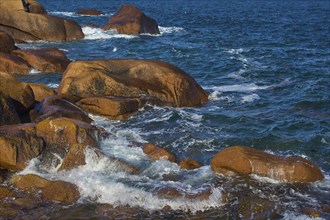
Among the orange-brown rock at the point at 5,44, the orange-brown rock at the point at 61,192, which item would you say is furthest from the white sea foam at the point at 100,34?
the orange-brown rock at the point at 61,192

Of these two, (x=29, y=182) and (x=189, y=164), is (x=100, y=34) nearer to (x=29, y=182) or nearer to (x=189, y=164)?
(x=189, y=164)

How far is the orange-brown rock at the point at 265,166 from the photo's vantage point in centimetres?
1391

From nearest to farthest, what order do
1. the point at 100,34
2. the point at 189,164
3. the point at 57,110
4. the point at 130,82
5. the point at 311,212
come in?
the point at 311,212
the point at 189,164
the point at 57,110
the point at 130,82
the point at 100,34

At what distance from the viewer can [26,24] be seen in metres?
35.3

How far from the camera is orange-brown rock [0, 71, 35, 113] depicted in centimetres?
1734

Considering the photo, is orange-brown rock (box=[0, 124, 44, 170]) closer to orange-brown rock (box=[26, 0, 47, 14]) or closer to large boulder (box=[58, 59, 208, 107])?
large boulder (box=[58, 59, 208, 107])

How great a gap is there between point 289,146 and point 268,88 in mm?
7422

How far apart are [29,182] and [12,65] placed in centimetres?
1344

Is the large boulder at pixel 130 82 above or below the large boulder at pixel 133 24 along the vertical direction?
above

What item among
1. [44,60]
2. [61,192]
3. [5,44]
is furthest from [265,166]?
[5,44]

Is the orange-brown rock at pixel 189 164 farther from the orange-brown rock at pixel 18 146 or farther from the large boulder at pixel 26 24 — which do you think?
the large boulder at pixel 26 24

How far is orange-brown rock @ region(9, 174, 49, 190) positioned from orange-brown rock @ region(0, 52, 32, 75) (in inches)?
505

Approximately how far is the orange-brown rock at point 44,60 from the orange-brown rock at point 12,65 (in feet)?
1.88

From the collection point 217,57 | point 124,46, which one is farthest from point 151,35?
point 217,57
